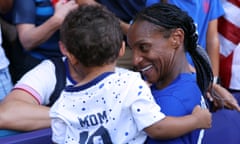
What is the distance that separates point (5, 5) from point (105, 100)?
1.28 metres

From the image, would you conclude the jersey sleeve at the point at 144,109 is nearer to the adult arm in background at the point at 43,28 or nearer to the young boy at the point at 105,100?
the young boy at the point at 105,100

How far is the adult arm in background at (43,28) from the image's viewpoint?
7.37 feet

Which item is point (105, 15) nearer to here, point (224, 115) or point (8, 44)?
point (224, 115)

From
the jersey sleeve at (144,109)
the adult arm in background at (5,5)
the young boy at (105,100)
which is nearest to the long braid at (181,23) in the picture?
the young boy at (105,100)

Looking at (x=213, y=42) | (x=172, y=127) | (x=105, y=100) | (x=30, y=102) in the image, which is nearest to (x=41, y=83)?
(x=30, y=102)

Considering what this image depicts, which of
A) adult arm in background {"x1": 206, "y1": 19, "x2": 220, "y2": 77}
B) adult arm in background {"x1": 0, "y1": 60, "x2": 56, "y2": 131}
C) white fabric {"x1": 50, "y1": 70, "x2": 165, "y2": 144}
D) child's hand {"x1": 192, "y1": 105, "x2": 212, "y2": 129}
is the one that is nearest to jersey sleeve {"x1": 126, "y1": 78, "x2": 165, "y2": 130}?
white fabric {"x1": 50, "y1": 70, "x2": 165, "y2": 144}

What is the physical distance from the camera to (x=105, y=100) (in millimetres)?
1333

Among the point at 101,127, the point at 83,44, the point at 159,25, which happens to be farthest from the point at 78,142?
the point at 159,25

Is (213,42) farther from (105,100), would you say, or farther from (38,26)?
(105,100)

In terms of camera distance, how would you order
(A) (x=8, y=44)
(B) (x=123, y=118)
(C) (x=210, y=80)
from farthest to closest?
(A) (x=8, y=44) < (C) (x=210, y=80) < (B) (x=123, y=118)

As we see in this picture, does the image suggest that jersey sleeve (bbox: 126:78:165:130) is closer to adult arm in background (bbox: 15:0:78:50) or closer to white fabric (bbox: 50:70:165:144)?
white fabric (bbox: 50:70:165:144)

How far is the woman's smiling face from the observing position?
1398 millimetres

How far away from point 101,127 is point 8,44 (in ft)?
4.38

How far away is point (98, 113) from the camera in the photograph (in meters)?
1.35
